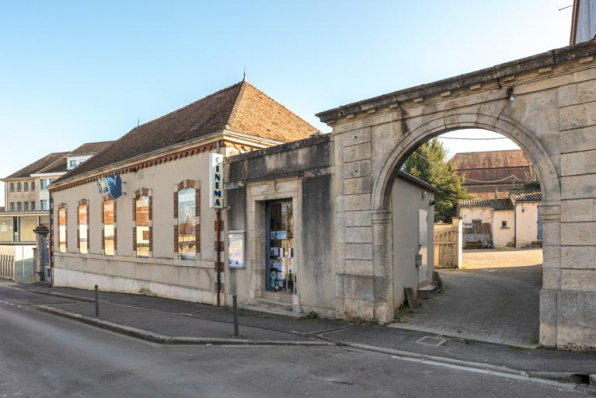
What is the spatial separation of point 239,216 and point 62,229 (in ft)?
50.1

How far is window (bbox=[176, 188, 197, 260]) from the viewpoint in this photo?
12812mm

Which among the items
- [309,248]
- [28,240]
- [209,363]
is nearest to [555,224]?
[309,248]

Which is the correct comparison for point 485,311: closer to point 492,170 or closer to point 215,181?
point 215,181

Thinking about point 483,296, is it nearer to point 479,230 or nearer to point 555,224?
point 555,224

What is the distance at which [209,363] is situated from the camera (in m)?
6.39

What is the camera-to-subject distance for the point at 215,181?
1150 cm

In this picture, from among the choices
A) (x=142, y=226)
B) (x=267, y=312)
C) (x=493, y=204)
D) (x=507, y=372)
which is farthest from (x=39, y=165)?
(x=507, y=372)

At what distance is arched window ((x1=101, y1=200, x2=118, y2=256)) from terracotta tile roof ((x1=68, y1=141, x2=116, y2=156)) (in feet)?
109

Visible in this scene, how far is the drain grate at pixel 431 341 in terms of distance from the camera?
6.94 m

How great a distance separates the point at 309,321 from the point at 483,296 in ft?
18.3

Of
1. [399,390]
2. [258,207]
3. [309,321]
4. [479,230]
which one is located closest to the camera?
[399,390]

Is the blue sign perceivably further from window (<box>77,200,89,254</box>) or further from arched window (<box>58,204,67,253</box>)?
arched window (<box>58,204,67,253</box>)

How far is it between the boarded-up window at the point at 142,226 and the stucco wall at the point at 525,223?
28.8m

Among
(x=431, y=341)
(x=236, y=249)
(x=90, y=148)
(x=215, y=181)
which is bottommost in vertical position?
(x=431, y=341)
